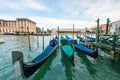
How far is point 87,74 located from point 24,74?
3.82m

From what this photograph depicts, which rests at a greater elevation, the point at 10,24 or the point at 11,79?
the point at 10,24

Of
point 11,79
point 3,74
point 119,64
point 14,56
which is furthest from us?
point 119,64

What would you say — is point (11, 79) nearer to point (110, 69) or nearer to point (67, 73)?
point (67, 73)

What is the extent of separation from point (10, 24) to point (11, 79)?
83.4 meters

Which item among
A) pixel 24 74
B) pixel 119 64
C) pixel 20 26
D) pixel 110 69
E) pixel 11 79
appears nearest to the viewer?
pixel 24 74

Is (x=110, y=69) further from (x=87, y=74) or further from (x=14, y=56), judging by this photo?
(x=14, y=56)

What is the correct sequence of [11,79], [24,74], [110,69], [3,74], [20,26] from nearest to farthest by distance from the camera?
1. [24,74]
2. [11,79]
3. [3,74]
4. [110,69]
5. [20,26]

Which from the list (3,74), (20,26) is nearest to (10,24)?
(20,26)

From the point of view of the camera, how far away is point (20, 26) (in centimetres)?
8062

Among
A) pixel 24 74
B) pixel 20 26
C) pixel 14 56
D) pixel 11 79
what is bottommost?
pixel 11 79

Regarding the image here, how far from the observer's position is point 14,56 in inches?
172

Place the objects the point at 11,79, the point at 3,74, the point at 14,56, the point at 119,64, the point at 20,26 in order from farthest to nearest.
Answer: the point at 20,26, the point at 119,64, the point at 3,74, the point at 11,79, the point at 14,56

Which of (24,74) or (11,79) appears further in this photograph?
(11,79)

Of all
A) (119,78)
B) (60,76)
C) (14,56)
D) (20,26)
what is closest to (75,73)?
(60,76)
